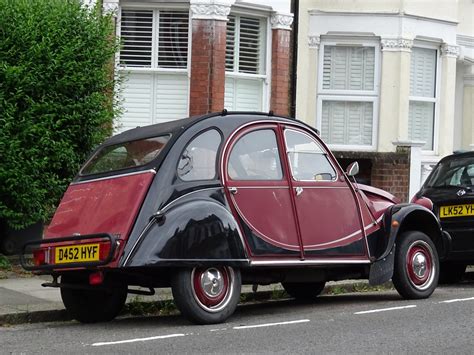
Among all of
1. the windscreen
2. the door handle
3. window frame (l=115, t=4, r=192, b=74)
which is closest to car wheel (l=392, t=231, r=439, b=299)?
the door handle

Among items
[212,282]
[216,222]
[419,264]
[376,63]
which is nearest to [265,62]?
[376,63]

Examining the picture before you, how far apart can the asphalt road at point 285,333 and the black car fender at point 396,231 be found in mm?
381

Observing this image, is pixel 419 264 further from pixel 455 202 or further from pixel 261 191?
pixel 261 191

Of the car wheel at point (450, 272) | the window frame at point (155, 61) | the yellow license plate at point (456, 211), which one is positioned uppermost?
the window frame at point (155, 61)

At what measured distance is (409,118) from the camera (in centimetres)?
1958

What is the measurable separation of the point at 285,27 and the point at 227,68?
122 cm

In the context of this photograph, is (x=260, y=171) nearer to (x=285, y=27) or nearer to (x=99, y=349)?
(x=99, y=349)

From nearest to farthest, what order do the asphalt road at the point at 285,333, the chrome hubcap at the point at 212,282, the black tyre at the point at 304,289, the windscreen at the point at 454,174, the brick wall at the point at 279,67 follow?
the asphalt road at the point at 285,333 → the chrome hubcap at the point at 212,282 → the black tyre at the point at 304,289 → the windscreen at the point at 454,174 → the brick wall at the point at 279,67

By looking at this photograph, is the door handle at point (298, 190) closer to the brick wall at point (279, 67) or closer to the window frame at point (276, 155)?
the window frame at point (276, 155)

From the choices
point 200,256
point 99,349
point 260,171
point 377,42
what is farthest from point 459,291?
point 377,42

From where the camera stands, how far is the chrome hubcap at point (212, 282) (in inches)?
377

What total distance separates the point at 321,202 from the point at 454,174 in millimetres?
3836

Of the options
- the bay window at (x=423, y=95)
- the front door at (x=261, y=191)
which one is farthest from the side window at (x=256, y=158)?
the bay window at (x=423, y=95)

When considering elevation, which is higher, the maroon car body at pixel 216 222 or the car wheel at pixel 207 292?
the maroon car body at pixel 216 222
